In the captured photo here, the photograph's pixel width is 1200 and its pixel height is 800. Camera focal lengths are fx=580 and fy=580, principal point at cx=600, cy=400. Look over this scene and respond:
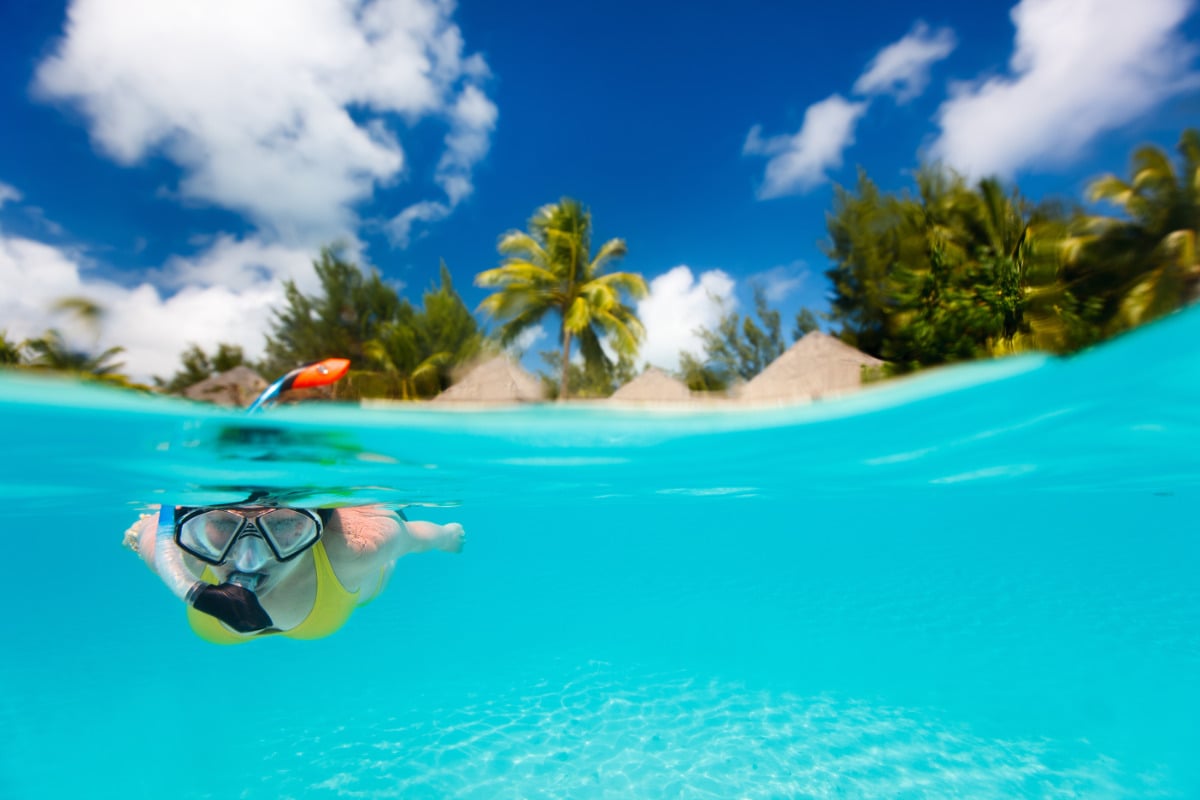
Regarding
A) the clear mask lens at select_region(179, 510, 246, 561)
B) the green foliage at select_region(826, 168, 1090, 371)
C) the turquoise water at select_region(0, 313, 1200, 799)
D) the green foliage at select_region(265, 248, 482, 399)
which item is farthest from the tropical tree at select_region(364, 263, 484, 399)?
the green foliage at select_region(826, 168, 1090, 371)

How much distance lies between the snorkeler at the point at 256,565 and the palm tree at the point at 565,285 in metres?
16.2

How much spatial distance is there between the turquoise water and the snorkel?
1.78m

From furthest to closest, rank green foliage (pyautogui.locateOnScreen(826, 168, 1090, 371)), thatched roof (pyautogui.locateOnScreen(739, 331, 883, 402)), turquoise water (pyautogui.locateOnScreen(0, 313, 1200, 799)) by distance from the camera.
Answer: thatched roof (pyautogui.locateOnScreen(739, 331, 883, 402)) → turquoise water (pyautogui.locateOnScreen(0, 313, 1200, 799)) → green foliage (pyautogui.locateOnScreen(826, 168, 1090, 371))

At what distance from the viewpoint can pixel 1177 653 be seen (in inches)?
396

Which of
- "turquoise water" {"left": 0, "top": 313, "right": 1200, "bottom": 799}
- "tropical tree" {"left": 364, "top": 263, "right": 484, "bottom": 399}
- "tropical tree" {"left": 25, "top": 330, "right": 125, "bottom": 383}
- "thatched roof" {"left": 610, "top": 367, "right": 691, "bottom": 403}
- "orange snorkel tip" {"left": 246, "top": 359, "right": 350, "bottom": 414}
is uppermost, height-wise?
"tropical tree" {"left": 364, "top": 263, "right": 484, "bottom": 399}

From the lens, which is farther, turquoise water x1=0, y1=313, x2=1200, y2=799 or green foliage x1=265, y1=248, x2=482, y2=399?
green foliage x1=265, y1=248, x2=482, y2=399

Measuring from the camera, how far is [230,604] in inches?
→ 158

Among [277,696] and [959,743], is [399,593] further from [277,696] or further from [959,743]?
[959,743]

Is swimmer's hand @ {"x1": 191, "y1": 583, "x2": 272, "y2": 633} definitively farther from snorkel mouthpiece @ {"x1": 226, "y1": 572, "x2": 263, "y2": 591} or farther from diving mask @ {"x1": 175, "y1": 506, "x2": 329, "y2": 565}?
diving mask @ {"x1": 175, "y1": 506, "x2": 329, "y2": 565}

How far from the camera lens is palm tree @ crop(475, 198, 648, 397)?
2189cm

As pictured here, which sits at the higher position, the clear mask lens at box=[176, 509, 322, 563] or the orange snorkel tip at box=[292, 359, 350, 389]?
the orange snorkel tip at box=[292, 359, 350, 389]

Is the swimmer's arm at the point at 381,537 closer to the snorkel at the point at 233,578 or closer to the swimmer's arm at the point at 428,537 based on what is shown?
the swimmer's arm at the point at 428,537

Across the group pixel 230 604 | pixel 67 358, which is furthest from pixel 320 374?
pixel 67 358

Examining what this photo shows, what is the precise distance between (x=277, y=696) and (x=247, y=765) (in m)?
2.54
